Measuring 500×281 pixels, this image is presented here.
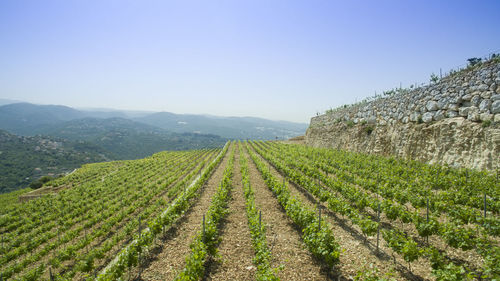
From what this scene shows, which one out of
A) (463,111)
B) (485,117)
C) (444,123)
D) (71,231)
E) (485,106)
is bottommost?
(71,231)

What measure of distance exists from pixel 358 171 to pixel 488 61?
39.1 feet

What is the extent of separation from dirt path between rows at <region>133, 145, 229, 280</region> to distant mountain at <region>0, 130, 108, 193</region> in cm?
10499

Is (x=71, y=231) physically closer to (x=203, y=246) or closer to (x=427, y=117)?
(x=203, y=246)

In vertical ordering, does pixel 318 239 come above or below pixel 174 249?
above

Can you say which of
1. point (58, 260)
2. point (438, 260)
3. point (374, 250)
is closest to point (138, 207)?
point (58, 260)

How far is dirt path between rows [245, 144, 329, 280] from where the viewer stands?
251 inches

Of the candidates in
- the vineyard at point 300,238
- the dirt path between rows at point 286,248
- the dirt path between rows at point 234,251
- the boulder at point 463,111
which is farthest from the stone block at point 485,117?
the dirt path between rows at point 234,251

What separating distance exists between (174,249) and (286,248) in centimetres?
448

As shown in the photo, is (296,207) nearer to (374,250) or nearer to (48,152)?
(374,250)

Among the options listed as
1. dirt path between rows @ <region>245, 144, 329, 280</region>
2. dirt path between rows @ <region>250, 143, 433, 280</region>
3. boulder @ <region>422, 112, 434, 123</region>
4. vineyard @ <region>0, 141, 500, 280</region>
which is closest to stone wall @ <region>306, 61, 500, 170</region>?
boulder @ <region>422, 112, 434, 123</region>

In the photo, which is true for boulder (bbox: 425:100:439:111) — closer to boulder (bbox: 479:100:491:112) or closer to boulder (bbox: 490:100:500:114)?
boulder (bbox: 479:100:491:112)

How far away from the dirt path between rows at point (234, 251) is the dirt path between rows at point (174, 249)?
1282 mm

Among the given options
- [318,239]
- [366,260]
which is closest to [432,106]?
[366,260]

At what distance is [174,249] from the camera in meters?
8.49
